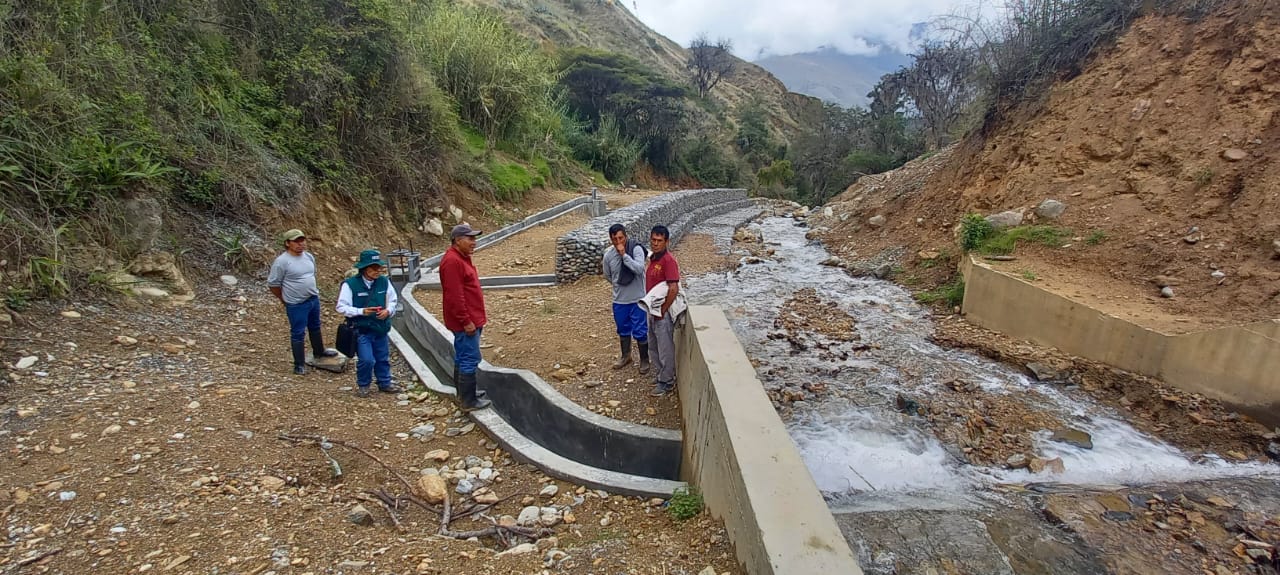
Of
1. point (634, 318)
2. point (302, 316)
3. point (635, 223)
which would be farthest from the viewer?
point (635, 223)

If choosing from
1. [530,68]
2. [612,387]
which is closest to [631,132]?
[530,68]

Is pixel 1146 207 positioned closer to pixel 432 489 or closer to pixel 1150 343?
pixel 1150 343

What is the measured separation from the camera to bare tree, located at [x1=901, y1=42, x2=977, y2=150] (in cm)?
2741

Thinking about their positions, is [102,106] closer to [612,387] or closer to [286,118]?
[286,118]

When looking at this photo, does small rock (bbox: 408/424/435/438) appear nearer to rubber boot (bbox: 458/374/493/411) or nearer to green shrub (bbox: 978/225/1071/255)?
rubber boot (bbox: 458/374/493/411)

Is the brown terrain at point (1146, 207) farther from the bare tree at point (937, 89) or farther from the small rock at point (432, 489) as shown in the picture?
the bare tree at point (937, 89)

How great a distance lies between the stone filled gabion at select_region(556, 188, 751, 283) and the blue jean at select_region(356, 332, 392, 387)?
4103 mm

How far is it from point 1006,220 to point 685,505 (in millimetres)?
8539

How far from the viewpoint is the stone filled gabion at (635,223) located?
8.84 m

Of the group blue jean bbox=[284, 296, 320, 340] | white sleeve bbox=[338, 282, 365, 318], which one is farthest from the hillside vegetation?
white sleeve bbox=[338, 282, 365, 318]

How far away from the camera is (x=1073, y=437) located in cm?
516

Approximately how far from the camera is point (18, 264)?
4.68m

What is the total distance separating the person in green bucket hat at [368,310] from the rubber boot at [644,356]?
→ 2.29 metres

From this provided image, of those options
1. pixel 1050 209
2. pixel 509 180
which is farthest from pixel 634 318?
pixel 509 180
